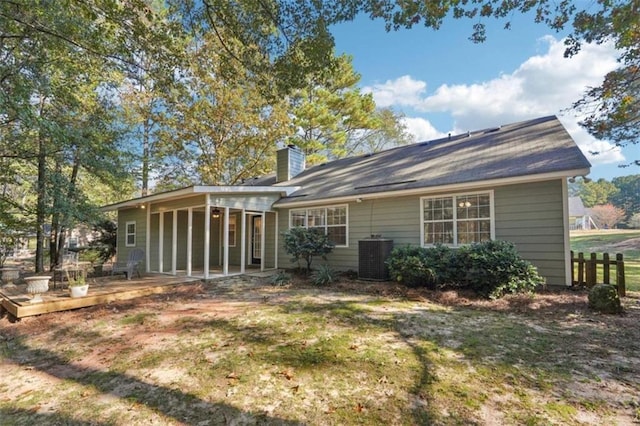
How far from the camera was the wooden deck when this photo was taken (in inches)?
224

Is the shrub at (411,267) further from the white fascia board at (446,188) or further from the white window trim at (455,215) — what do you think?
the white fascia board at (446,188)

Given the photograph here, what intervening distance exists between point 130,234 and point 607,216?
4769 cm

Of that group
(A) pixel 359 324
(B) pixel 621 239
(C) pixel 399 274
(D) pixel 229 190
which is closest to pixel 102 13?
(D) pixel 229 190

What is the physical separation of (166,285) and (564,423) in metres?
7.81

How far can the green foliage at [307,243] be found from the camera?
9.07m

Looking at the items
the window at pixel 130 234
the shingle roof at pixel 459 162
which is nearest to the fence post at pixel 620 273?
the shingle roof at pixel 459 162

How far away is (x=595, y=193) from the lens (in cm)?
5000

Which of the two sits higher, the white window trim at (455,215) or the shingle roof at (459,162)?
the shingle roof at (459,162)

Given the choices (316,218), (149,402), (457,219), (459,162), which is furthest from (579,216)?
(149,402)

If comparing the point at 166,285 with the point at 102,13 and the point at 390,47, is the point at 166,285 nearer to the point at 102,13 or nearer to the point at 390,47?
the point at 102,13

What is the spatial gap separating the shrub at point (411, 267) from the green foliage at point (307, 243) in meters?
2.04

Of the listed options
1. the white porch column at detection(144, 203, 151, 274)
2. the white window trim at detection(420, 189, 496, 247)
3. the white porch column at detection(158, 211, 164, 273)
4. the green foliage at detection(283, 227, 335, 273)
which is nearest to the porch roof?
the white porch column at detection(144, 203, 151, 274)

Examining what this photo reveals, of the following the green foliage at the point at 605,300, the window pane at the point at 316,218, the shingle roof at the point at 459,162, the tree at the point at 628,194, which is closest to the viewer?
the green foliage at the point at 605,300

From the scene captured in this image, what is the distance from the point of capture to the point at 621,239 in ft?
72.4
